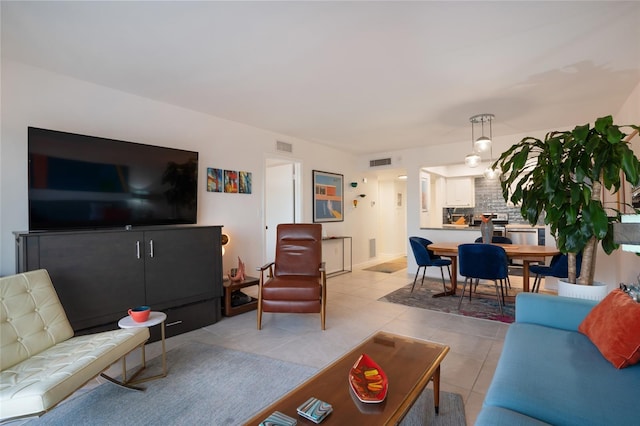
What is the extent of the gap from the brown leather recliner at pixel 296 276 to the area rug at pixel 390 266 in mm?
2934

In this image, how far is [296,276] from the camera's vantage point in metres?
3.67

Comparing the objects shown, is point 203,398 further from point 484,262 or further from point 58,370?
point 484,262

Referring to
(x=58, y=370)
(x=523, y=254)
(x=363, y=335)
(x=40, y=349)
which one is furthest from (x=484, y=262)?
(x=40, y=349)

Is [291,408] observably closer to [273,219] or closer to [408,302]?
[408,302]

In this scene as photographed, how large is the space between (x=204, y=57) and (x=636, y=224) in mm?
2903

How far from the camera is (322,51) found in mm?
2400

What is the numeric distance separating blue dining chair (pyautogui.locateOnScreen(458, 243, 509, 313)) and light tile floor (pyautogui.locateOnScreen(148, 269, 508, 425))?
22.3 inches

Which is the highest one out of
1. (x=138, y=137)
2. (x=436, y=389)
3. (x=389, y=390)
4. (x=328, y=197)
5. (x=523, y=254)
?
(x=138, y=137)

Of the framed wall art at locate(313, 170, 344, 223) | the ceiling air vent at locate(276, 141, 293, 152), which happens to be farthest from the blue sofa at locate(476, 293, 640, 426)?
the framed wall art at locate(313, 170, 344, 223)

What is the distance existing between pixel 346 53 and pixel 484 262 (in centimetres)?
282

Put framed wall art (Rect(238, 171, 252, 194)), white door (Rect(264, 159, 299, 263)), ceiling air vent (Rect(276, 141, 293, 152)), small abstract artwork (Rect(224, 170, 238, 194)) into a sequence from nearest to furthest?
small abstract artwork (Rect(224, 170, 238, 194))
framed wall art (Rect(238, 171, 252, 194))
ceiling air vent (Rect(276, 141, 293, 152))
white door (Rect(264, 159, 299, 263))

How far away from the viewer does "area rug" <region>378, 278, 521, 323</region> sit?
368 centimetres

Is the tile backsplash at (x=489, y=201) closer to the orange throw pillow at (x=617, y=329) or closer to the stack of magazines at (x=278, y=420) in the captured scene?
the orange throw pillow at (x=617, y=329)

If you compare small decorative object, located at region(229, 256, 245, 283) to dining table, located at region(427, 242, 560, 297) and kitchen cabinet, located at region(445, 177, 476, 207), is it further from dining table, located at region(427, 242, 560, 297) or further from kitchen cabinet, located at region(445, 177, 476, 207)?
kitchen cabinet, located at region(445, 177, 476, 207)
